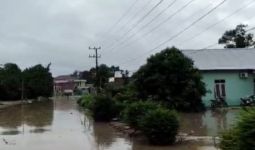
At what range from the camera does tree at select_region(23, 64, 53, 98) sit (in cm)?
9930

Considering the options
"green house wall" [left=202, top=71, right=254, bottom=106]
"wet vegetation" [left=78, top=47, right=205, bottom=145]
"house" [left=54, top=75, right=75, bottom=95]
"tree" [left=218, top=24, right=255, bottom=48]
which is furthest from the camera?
"house" [left=54, top=75, right=75, bottom=95]

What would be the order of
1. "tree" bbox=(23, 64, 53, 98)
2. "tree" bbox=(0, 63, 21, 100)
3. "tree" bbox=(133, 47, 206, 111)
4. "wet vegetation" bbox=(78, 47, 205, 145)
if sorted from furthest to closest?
"tree" bbox=(23, 64, 53, 98), "tree" bbox=(0, 63, 21, 100), "tree" bbox=(133, 47, 206, 111), "wet vegetation" bbox=(78, 47, 205, 145)

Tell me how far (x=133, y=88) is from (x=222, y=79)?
7.43 meters

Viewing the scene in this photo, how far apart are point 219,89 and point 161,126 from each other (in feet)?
72.3

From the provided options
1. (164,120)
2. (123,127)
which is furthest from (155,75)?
(164,120)

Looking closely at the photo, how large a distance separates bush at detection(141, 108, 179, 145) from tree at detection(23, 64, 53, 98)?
8240 cm

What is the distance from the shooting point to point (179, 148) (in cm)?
1650

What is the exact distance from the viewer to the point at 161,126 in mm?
17250

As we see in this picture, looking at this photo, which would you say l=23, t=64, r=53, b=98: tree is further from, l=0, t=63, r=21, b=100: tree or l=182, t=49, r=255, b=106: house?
l=182, t=49, r=255, b=106: house

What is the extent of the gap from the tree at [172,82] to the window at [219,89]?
389cm

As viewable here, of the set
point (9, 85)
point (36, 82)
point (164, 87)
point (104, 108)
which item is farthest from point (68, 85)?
point (104, 108)

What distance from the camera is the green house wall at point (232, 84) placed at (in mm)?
38250

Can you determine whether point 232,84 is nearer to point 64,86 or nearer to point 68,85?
point 68,85

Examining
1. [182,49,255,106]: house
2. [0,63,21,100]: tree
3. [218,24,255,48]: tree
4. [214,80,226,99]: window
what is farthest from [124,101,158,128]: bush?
[0,63,21,100]: tree
